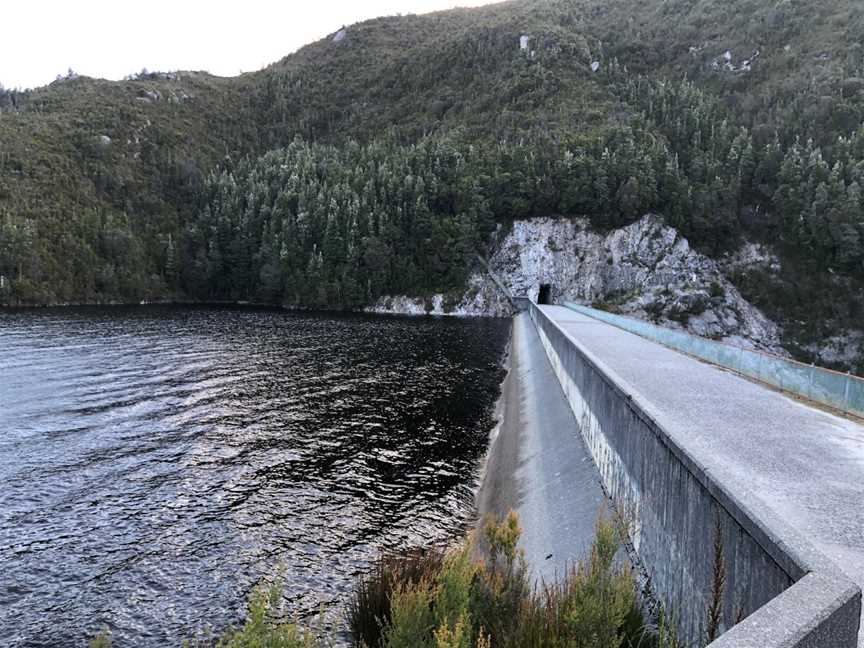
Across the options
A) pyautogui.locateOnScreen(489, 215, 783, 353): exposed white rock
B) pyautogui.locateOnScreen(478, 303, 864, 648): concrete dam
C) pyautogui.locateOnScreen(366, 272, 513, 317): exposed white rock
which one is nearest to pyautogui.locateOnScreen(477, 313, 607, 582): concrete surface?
pyautogui.locateOnScreen(478, 303, 864, 648): concrete dam

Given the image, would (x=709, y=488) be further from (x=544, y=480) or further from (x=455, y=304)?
(x=455, y=304)

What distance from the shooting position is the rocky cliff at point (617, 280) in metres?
103

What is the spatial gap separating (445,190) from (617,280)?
149 feet

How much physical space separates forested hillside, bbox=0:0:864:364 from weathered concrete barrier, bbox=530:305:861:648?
107348 millimetres

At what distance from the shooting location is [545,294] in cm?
12269

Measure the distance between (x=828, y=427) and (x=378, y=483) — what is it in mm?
14411

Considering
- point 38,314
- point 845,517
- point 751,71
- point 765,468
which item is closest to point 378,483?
point 765,468

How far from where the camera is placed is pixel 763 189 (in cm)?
11738

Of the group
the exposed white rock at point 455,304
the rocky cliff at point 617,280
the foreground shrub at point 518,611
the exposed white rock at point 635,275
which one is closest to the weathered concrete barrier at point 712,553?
the foreground shrub at point 518,611

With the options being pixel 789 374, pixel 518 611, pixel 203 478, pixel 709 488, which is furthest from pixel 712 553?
pixel 203 478

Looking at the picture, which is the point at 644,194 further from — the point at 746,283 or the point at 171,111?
the point at 171,111

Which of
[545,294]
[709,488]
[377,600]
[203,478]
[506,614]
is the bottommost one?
[203,478]

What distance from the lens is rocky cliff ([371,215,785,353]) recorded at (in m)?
103

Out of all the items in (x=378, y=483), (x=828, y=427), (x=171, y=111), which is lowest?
(x=378, y=483)
